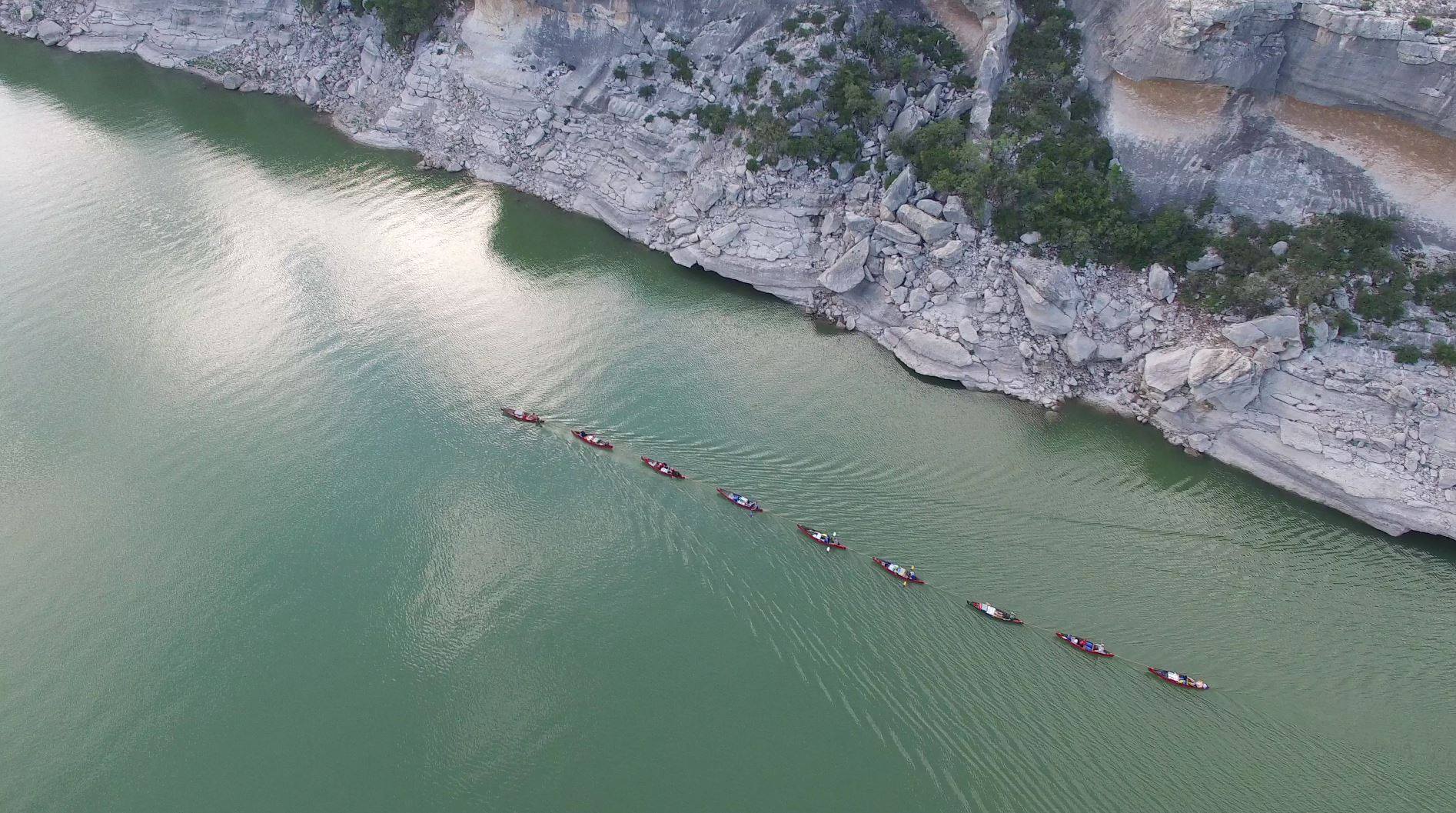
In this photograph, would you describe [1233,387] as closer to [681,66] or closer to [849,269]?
[849,269]

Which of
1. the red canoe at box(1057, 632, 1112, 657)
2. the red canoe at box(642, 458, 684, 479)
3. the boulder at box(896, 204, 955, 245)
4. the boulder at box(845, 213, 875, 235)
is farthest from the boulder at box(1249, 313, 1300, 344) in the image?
the red canoe at box(642, 458, 684, 479)

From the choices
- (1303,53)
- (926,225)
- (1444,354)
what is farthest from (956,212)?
(1444,354)

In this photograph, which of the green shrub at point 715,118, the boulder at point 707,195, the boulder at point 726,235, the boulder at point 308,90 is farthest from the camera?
the boulder at point 308,90

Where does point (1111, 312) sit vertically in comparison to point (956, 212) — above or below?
below

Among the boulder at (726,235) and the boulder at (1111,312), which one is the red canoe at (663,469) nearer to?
the boulder at (726,235)

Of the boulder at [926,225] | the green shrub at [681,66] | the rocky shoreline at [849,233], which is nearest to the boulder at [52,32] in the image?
the rocky shoreline at [849,233]

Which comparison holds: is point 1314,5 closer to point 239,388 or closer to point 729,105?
point 729,105

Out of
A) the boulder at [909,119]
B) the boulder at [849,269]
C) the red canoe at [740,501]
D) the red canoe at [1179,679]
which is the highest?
the boulder at [909,119]
